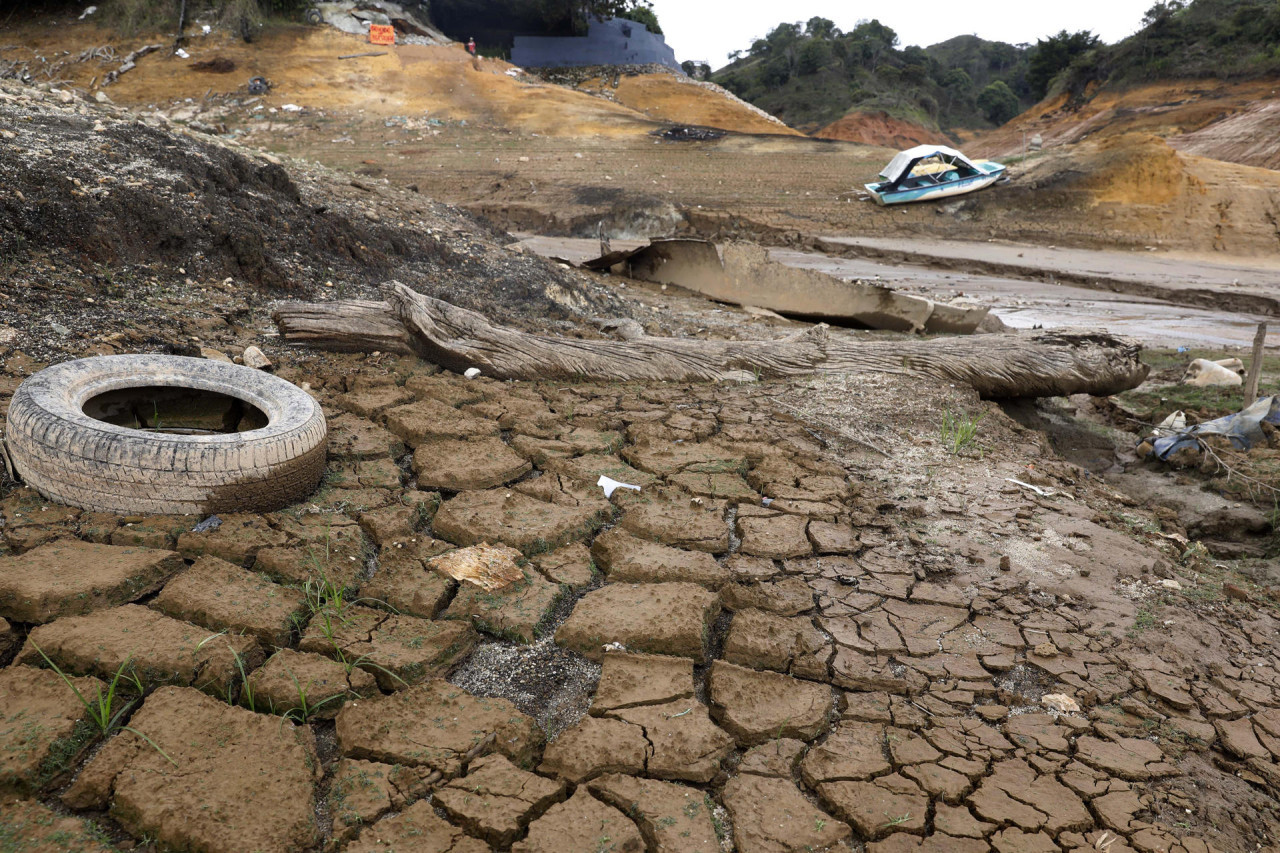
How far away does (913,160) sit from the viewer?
48.7ft

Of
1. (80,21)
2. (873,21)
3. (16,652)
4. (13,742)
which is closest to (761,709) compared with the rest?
(13,742)

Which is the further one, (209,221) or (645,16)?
(645,16)

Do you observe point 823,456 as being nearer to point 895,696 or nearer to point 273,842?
point 895,696

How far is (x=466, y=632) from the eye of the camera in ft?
7.09

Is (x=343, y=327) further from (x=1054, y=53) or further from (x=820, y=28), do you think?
(x=820, y=28)

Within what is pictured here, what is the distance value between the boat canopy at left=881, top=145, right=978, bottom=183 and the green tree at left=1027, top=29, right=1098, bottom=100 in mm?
26570

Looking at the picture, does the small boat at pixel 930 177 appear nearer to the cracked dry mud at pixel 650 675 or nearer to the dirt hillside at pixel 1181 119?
the dirt hillside at pixel 1181 119

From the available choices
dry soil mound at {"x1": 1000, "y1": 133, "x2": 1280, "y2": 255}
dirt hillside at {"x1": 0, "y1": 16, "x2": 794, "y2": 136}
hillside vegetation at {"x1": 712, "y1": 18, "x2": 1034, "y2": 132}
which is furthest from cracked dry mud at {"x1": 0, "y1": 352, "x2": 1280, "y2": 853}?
hillside vegetation at {"x1": 712, "y1": 18, "x2": 1034, "y2": 132}

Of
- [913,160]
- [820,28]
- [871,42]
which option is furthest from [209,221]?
[820,28]

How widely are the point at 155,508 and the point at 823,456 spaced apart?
265 centimetres

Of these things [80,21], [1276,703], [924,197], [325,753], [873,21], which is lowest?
[325,753]

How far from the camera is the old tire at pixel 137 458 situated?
93.4 inches

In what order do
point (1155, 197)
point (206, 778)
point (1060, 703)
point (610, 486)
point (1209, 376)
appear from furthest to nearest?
point (1155, 197)
point (1209, 376)
point (610, 486)
point (1060, 703)
point (206, 778)

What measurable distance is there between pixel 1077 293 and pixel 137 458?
34.8 feet
